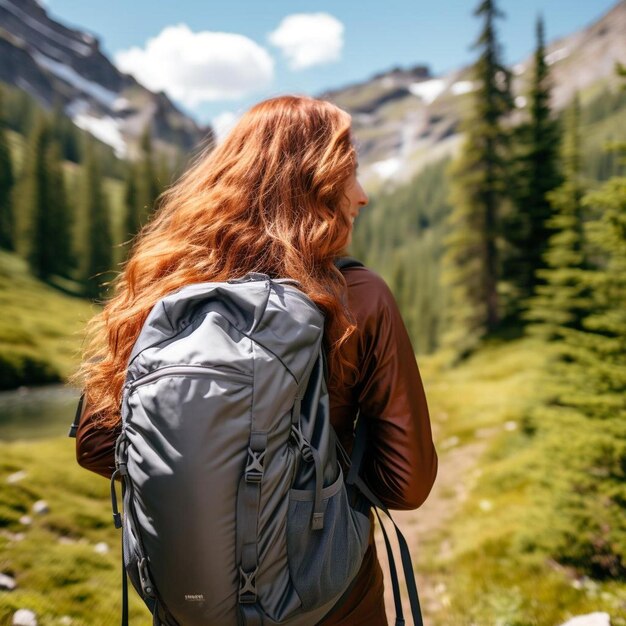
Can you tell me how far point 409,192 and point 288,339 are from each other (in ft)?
598

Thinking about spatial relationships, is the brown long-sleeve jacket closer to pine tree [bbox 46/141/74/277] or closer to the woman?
the woman

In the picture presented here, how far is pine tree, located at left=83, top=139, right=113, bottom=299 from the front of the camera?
194 feet

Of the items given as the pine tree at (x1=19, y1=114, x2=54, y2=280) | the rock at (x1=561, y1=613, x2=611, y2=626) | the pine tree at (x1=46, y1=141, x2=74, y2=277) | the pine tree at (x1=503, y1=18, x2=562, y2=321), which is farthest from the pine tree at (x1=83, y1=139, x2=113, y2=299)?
the rock at (x1=561, y1=613, x2=611, y2=626)

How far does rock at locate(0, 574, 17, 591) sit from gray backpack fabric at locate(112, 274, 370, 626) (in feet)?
11.7

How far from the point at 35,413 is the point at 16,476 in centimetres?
1575

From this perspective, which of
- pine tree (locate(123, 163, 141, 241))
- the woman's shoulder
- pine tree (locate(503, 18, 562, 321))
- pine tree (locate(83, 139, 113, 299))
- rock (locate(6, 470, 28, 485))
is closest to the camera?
the woman's shoulder

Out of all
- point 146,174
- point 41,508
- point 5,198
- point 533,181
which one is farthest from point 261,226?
point 5,198

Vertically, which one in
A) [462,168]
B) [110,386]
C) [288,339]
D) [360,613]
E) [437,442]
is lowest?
[437,442]

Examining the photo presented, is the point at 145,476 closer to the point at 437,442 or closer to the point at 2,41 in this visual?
the point at 437,442

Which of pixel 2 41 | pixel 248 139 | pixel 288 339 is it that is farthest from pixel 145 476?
pixel 2 41

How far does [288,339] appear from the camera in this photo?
1707 millimetres

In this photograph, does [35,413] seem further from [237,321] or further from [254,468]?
[254,468]

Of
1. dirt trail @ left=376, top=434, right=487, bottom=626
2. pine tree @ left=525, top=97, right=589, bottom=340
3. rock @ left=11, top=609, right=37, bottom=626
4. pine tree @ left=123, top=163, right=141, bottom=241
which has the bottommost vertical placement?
dirt trail @ left=376, top=434, right=487, bottom=626

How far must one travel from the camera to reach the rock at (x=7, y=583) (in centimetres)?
442
